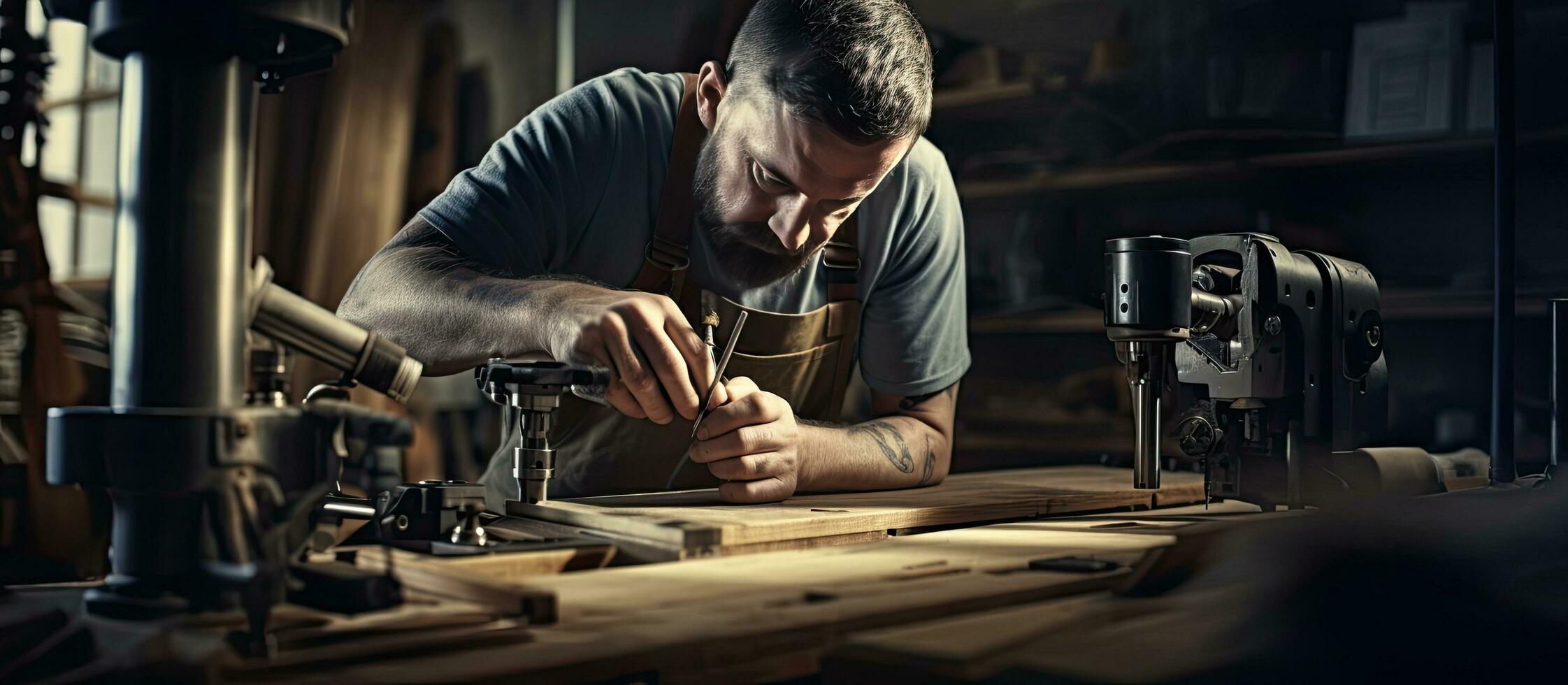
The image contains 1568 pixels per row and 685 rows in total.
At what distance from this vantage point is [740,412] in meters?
1.40

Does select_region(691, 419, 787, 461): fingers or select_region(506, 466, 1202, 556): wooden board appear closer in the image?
select_region(506, 466, 1202, 556): wooden board

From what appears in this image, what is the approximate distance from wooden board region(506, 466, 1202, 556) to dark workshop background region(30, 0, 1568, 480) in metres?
0.62

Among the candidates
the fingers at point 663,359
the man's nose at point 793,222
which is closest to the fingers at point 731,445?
the fingers at point 663,359

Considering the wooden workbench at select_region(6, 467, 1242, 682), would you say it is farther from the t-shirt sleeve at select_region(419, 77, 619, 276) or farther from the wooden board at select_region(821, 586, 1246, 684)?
the t-shirt sleeve at select_region(419, 77, 619, 276)

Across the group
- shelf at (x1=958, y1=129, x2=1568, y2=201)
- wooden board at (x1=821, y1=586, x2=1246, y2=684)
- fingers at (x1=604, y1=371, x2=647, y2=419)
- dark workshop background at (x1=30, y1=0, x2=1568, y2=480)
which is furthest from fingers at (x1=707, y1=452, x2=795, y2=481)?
shelf at (x1=958, y1=129, x2=1568, y2=201)

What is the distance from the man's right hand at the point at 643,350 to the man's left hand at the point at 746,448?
55 mm

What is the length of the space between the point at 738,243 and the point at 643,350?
666mm

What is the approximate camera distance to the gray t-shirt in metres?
1.89

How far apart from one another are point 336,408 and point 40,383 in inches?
73.2

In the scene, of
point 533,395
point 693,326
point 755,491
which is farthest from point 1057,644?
point 693,326

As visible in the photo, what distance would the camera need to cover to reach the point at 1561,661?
2.80 ft

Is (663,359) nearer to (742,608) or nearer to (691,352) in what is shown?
(691,352)

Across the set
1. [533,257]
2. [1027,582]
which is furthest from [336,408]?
[533,257]

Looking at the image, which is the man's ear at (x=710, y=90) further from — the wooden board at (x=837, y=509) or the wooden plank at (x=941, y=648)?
the wooden plank at (x=941, y=648)
